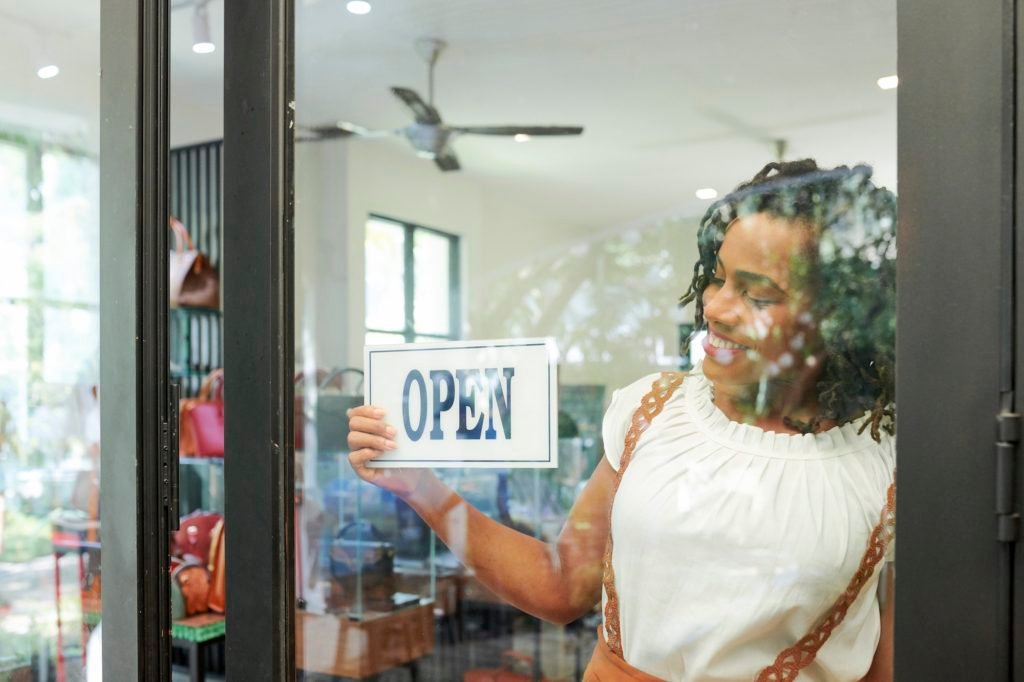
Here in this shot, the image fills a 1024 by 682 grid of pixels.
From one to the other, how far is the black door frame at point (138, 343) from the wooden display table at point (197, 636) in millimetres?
2009

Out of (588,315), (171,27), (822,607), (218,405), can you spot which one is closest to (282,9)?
(171,27)

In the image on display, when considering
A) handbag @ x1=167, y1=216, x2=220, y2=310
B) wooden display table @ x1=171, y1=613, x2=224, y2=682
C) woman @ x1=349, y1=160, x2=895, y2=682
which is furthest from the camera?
handbag @ x1=167, y1=216, x2=220, y2=310

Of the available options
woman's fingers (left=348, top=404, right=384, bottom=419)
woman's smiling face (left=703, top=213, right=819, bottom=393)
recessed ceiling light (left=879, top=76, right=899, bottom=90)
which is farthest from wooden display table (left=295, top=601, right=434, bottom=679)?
recessed ceiling light (left=879, top=76, right=899, bottom=90)

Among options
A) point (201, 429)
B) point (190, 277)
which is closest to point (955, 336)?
point (201, 429)

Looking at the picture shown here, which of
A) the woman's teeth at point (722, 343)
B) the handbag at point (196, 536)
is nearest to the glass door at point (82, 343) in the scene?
the woman's teeth at point (722, 343)

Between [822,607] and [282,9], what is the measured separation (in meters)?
0.94

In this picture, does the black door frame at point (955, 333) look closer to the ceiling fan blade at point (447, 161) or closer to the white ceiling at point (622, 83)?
the white ceiling at point (622, 83)

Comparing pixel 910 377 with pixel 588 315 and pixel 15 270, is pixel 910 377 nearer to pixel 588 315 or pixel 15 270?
pixel 588 315

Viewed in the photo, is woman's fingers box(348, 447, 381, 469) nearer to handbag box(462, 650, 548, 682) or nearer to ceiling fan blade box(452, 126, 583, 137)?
handbag box(462, 650, 548, 682)

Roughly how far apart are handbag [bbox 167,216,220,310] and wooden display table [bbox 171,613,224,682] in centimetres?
151

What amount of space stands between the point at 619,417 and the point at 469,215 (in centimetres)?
34

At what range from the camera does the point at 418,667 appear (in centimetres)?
126

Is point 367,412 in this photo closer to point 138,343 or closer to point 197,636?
point 138,343

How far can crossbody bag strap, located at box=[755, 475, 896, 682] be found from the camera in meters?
0.85
